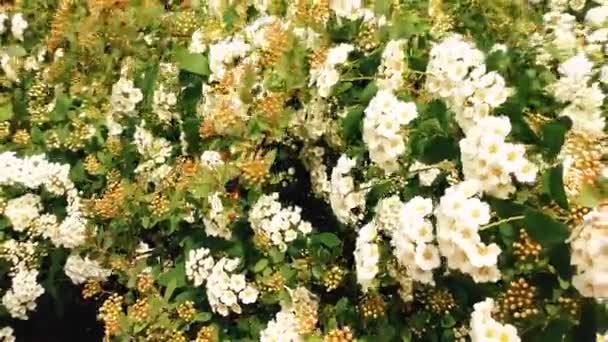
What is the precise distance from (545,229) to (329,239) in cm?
87

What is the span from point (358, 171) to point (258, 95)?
0.45 metres

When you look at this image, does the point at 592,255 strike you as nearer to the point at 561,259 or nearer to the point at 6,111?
the point at 561,259

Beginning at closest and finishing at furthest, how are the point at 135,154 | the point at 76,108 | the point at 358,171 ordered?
the point at 358,171 < the point at 135,154 < the point at 76,108

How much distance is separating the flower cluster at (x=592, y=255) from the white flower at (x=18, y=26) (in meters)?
2.91

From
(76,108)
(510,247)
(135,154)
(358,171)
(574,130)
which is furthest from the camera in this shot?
(76,108)

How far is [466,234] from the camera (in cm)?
178

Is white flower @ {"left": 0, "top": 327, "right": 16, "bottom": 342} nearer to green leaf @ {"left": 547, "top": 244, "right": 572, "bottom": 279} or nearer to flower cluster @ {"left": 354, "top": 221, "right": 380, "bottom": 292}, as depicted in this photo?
flower cluster @ {"left": 354, "top": 221, "right": 380, "bottom": 292}

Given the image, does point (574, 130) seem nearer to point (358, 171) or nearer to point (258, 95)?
point (358, 171)

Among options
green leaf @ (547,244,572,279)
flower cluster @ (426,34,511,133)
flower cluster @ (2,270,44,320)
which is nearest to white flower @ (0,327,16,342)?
flower cluster @ (2,270,44,320)

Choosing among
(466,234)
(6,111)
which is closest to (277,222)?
(466,234)

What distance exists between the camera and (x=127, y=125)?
322 centimetres

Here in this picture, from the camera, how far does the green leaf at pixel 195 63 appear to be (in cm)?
289

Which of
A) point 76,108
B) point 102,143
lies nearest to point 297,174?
point 102,143

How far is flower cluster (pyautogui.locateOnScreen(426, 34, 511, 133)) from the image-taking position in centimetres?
202
